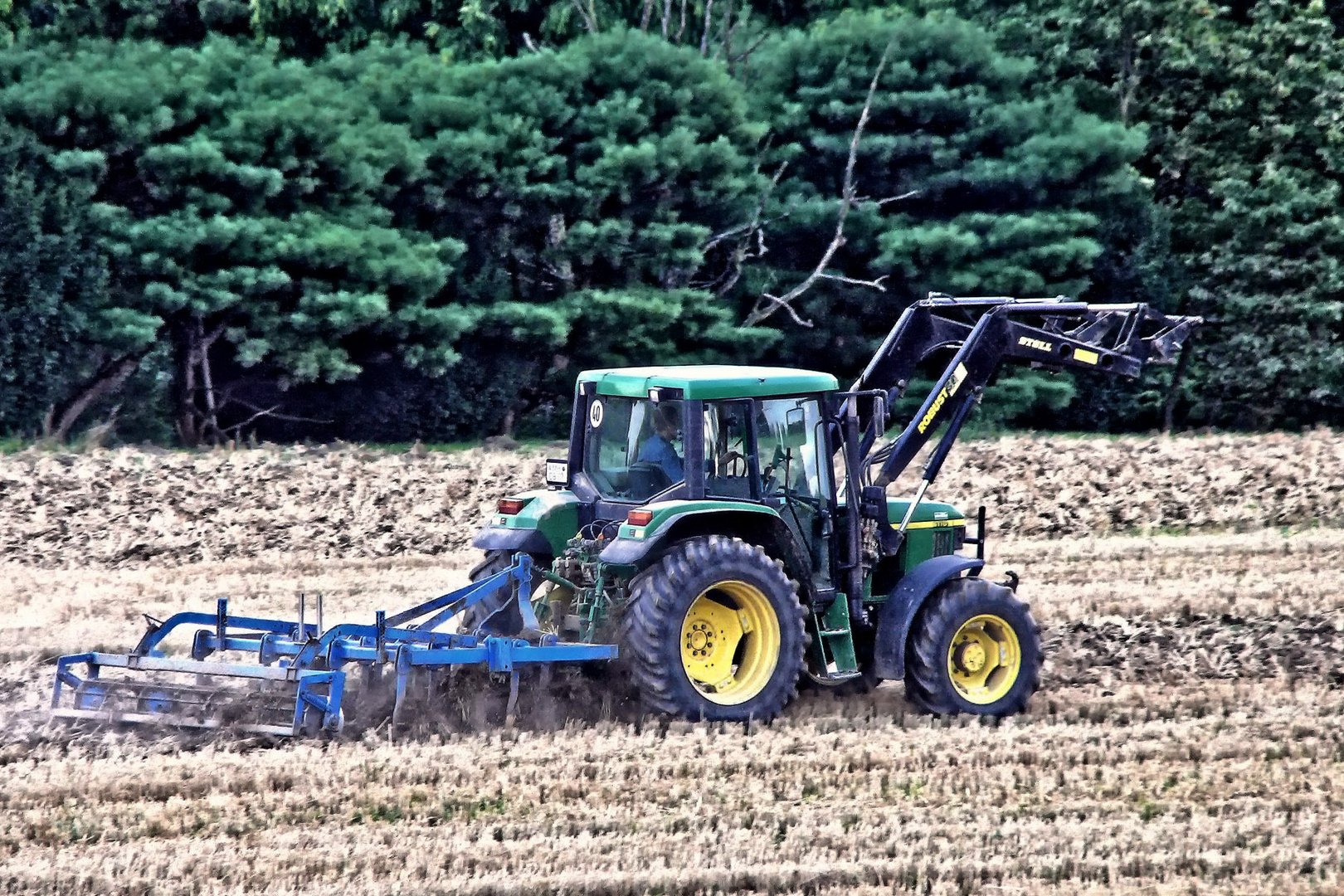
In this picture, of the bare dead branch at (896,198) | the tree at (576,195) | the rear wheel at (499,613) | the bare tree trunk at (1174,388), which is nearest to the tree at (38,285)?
the tree at (576,195)

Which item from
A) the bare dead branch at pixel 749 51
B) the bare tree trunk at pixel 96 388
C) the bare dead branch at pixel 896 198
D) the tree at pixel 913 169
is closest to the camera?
the bare tree trunk at pixel 96 388

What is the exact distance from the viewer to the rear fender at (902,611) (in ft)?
33.7

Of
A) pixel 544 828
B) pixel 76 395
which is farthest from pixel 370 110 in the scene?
pixel 544 828

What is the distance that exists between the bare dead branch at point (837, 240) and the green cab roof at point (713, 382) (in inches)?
812

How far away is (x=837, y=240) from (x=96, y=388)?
12.5 meters

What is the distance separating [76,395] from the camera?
2630 centimetres

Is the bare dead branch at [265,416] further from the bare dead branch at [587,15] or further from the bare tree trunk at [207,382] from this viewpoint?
the bare dead branch at [587,15]

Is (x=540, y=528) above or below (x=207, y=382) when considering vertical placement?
above

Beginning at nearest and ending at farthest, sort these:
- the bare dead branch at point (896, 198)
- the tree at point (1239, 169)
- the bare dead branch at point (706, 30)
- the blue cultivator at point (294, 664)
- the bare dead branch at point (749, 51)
→ the blue cultivator at point (294, 664) < the bare dead branch at point (896, 198) < the bare dead branch at point (706, 30) < the tree at point (1239, 169) < the bare dead branch at point (749, 51)

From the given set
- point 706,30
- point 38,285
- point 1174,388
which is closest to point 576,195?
point 706,30

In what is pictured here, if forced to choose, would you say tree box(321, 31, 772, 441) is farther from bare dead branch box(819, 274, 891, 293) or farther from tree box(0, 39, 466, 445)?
bare dead branch box(819, 274, 891, 293)

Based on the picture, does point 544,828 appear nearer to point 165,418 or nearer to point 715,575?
point 715,575

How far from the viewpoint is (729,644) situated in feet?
32.8

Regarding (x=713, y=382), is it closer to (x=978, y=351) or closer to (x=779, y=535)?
(x=779, y=535)
